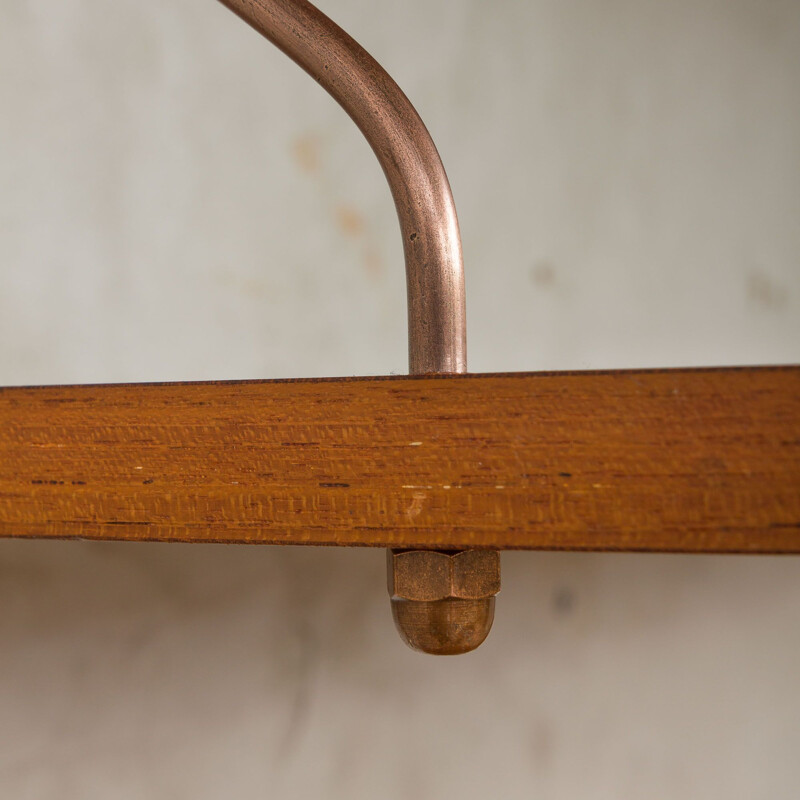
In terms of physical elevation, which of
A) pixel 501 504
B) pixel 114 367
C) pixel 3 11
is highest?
pixel 3 11

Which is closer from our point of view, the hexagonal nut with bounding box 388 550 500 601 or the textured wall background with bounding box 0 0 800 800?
the hexagonal nut with bounding box 388 550 500 601

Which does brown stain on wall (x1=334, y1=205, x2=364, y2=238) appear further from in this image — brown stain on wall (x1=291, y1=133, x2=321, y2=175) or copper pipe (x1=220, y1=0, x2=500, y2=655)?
copper pipe (x1=220, y1=0, x2=500, y2=655)

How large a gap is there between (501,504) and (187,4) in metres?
0.48

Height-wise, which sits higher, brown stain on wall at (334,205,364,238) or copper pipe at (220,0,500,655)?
brown stain on wall at (334,205,364,238)

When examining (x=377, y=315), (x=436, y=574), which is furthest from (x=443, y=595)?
(x=377, y=315)

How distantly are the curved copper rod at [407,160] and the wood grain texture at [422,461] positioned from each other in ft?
Answer: 0.23

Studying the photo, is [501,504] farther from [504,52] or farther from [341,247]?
[504,52]

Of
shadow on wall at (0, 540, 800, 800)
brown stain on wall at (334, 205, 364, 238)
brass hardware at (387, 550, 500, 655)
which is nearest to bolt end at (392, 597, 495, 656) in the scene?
brass hardware at (387, 550, 500, 655)

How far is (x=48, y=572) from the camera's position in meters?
0.45

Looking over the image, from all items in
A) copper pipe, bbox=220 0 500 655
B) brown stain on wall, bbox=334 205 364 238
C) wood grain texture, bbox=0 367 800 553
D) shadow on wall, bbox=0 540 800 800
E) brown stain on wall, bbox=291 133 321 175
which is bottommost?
shadow on wall, bbox=0 540 800 800

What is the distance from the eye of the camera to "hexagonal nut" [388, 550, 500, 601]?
0.79 feet

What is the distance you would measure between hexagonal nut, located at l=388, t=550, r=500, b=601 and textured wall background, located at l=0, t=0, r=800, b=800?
22 centimetres

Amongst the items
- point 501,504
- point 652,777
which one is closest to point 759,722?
point 652,777

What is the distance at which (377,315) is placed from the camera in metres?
0.52
